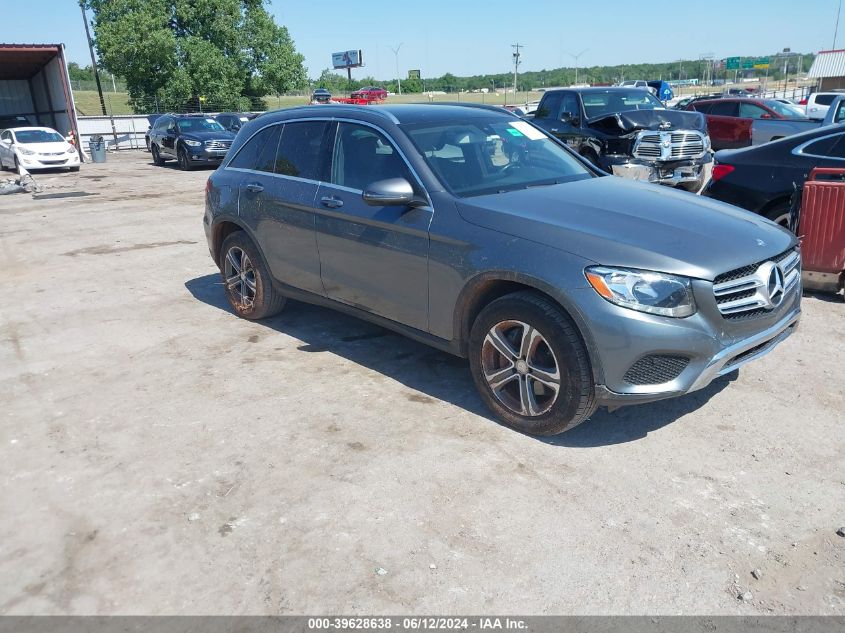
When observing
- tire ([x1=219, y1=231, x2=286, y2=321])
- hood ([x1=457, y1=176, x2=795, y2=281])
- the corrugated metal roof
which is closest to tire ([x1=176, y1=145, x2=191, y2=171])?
tire ([x1=219, y1=231, x2=286, y2=321])

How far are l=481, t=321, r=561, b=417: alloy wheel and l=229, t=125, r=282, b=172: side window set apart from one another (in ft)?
8.69

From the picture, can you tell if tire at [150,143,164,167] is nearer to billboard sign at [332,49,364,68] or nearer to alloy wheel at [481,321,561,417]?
alloy wheel at [481,321,561,417]

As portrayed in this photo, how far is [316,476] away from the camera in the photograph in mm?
3666

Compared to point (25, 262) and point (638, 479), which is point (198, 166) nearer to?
point (25, 262)

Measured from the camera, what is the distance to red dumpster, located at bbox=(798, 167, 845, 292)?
601 cm

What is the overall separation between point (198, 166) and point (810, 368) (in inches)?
802

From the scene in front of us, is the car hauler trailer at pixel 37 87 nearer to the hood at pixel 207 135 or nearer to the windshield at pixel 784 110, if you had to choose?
the hood at pixel 207 135

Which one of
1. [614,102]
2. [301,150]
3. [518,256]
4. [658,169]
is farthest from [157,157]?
[518,256]

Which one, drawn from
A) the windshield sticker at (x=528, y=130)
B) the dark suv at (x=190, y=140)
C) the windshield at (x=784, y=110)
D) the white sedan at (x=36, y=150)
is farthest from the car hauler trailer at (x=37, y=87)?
the windshield sticker at (x=528, y=130)

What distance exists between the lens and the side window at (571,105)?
12.3 metres

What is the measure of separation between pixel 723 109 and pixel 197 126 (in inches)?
621

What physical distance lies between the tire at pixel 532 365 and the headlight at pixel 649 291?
0.29 m

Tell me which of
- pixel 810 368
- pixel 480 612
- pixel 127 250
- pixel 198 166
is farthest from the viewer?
pixel 198 166

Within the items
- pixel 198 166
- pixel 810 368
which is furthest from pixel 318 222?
pixel 198 166
